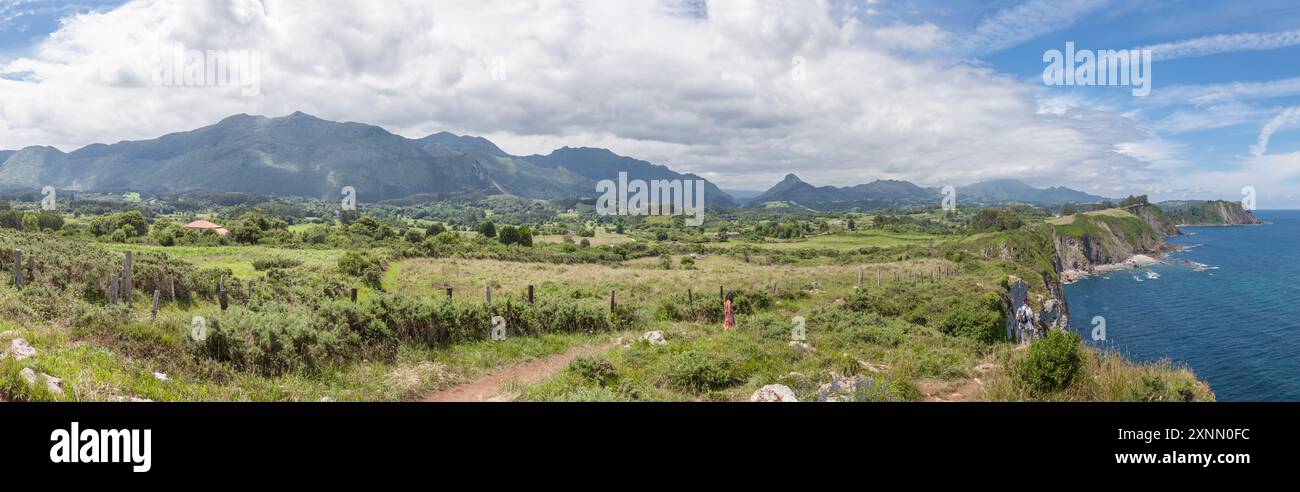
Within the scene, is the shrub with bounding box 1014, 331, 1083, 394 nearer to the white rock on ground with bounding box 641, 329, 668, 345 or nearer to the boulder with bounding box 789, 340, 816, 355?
the boulder with bounding box 789, 340, 816, 355

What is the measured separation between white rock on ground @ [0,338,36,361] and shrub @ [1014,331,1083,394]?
17.0 metres

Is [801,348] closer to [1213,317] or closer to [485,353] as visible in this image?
[485,353]

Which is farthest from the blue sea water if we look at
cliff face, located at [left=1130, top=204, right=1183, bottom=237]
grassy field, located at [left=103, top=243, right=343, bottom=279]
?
cliff face, located at [left=1130, top=204, right=1183, bottom=237]

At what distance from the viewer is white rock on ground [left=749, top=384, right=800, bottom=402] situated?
10.6 metres

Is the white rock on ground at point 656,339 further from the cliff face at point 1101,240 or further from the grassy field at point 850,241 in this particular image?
the cliff face at point 1101,240

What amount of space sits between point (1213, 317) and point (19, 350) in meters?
93.0

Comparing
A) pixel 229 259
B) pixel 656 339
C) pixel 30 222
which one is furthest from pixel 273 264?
pixel 30 222

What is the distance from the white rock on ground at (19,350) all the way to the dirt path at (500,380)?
A: 661cm

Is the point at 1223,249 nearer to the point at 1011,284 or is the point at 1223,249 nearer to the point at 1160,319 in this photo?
the point at 1160,319

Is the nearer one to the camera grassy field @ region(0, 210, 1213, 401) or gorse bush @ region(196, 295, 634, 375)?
grassy field @ region(0, 210, 1213, 401)

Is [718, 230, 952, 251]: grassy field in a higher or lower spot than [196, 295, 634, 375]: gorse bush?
higher

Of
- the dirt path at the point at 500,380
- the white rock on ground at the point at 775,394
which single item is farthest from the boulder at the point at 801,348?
the dirt path at the point at 500,380

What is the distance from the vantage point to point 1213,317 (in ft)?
210
